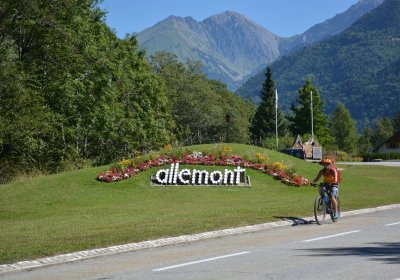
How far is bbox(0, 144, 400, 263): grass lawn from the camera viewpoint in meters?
14.1

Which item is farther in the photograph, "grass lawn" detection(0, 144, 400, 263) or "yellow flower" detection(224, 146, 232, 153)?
"yellow flower" detection(224, 146, 232, 153)

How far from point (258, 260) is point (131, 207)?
13.3 m

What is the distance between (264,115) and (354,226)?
96142 millimetres

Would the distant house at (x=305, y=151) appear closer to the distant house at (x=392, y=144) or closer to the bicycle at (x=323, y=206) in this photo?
the bicycle at (x=323, y=206)

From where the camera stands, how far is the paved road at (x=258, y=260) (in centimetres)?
948

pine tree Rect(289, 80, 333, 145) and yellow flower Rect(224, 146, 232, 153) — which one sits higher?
pine tree Rect(289, 80, 333, 145)

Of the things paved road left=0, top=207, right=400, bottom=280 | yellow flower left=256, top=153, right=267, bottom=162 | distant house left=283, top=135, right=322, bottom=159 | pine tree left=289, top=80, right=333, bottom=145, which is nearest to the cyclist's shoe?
paved road left=0, top=207, right=400, bottom=280

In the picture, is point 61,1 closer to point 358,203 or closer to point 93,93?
point 93,93

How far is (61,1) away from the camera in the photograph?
37.9 metres

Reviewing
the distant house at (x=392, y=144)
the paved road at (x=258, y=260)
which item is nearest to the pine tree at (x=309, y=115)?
the distant house at (x=392, y=144)

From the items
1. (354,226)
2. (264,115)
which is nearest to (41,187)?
(354,226)

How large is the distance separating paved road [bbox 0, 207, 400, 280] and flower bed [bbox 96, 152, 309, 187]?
1609 centimetres

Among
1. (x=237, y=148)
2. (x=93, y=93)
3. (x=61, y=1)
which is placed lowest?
(x=237, y=148)

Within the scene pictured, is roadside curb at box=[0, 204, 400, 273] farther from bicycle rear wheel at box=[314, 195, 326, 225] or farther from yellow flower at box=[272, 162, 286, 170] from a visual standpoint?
yellow flower at box=[272, 162, 286, 170]
